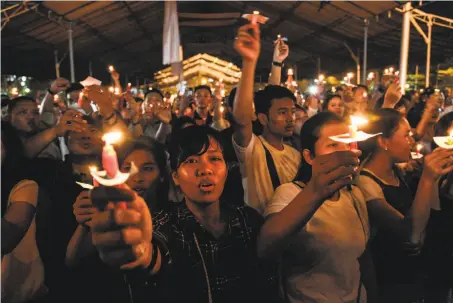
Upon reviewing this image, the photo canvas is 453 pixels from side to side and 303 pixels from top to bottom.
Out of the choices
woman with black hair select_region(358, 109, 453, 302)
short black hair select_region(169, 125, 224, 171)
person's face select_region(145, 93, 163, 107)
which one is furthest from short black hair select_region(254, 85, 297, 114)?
person's face select_region(145, 93, 163, 107)

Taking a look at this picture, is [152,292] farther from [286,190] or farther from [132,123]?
[132,123]

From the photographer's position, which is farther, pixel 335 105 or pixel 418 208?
pixel 335 105

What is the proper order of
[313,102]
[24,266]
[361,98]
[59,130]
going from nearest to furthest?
[24,266] → [59,130] → [361,98] → [313,102]

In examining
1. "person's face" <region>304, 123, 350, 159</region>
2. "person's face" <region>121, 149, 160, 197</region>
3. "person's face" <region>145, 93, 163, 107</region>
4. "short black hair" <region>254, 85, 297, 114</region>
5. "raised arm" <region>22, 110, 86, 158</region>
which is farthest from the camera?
"person's face" <region>145, 93, 163, 107</region>

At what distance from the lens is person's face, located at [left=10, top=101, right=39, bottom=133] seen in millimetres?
3852

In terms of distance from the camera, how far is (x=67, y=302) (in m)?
2.72

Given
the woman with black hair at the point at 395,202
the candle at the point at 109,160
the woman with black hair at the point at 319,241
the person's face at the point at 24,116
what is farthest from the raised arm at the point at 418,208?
the person's face at the point at 24,116

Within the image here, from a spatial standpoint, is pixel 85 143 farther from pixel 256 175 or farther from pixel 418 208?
pixel 418 208

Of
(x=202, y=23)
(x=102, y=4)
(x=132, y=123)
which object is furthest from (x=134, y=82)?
(x=132, y=123)

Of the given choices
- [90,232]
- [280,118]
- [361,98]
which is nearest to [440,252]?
[280,118]

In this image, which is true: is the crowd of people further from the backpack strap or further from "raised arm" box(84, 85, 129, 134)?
"raised arm" box(84, 85, 129, 134)

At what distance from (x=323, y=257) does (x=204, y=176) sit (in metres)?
0.63

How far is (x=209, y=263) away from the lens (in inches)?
66.4

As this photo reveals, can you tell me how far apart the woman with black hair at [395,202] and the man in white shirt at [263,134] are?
22.0 inches
